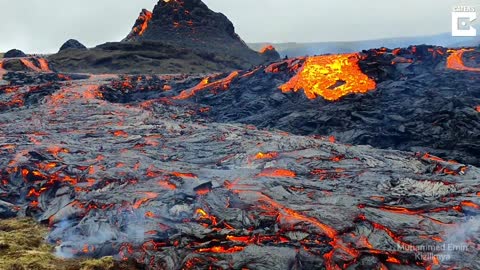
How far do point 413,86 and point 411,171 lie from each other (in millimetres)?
13417

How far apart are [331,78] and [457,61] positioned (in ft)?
31.3

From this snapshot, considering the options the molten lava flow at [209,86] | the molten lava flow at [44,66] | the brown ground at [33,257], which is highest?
the molten lava flow at [44,66]

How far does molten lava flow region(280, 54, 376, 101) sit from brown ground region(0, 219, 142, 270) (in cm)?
2017

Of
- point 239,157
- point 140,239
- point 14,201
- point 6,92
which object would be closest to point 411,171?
point 239,157

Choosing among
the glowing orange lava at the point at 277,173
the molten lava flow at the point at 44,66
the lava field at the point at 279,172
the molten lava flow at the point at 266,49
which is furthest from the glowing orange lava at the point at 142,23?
the glowing orange lava at the point at 277,173

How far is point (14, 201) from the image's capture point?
13.9m

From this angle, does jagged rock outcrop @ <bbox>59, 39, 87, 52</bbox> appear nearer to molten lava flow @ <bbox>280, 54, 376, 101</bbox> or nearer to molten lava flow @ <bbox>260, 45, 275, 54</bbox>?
molten lava flow @ <bbox>260, 45, 275, 54</bbox>

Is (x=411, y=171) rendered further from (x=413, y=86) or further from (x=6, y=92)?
(x=6, y=92)

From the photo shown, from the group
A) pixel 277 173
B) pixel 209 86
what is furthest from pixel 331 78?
pixel 277 173

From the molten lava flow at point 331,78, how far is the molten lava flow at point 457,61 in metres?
6.17

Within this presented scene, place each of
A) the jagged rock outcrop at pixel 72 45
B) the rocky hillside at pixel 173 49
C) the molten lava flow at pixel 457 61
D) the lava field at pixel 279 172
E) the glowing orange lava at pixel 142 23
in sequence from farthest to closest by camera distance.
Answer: the glowing orange lava at pixel 142 23
the jagged rock outcrop at pixel 72 45
the rocky hillside at pixel 173 49
the molten lava flow at pixel 457 61
the lava field at pixel 279 172

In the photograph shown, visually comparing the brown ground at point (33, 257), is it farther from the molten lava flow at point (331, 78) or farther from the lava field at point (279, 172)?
the molten lava flow at point (331, 78)

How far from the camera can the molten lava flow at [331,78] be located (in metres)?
26.7

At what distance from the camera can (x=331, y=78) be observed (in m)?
27.9
